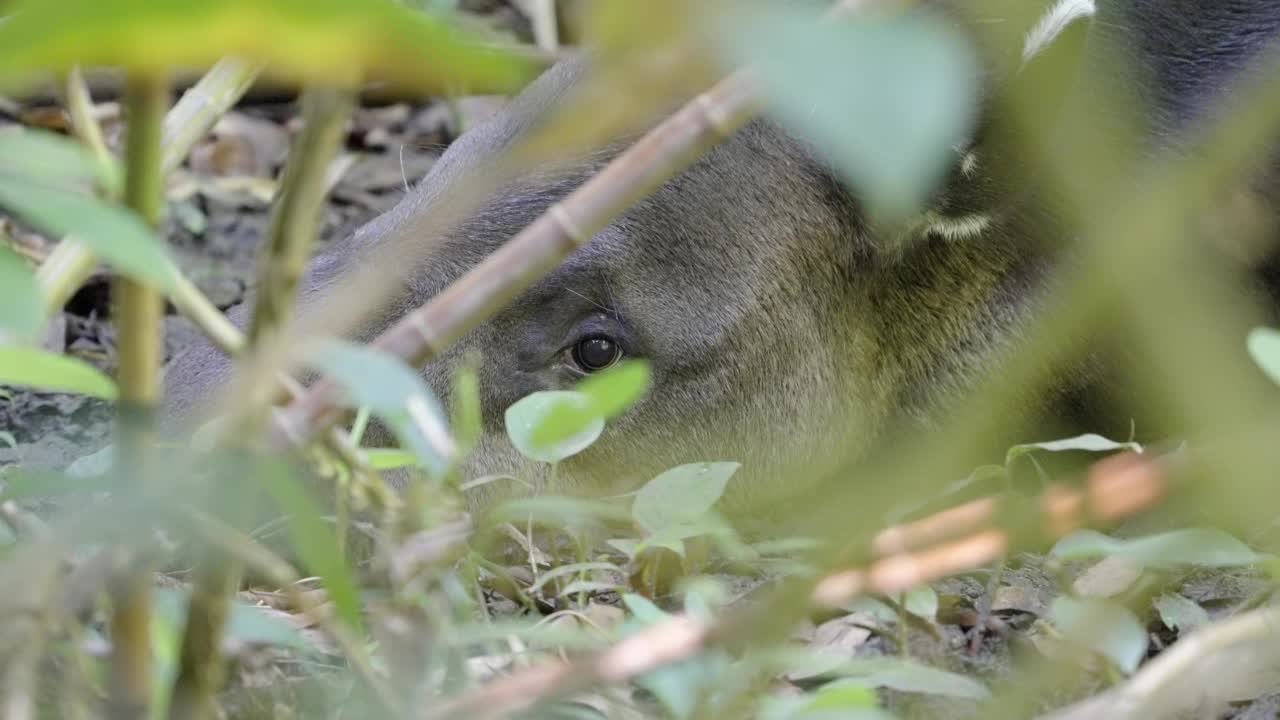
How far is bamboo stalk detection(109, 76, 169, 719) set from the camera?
2.80 feet

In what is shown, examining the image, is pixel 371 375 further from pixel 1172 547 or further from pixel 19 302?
pixel 1172 547

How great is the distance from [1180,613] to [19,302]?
1.55 meters

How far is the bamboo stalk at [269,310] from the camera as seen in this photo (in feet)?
2.94

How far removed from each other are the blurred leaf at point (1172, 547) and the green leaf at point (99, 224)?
77cm

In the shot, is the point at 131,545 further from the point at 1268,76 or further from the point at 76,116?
the point at 1268,76

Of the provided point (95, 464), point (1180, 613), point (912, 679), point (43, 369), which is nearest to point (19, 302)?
point (43, 369)

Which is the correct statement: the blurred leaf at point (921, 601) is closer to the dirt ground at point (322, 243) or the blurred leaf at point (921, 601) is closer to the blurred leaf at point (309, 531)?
the dirt ground at point (322, 243)

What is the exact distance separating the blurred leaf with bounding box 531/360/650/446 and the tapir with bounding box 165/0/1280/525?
136 centimetres

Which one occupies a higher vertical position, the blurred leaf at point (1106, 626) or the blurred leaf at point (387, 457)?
the blurred leaf at point (387, 457)

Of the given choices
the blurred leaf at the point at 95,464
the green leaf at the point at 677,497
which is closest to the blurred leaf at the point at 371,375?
the green leaf at the point at 677,497

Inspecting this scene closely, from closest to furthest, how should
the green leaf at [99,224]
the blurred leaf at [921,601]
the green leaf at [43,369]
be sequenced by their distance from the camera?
the green leaf at [99,224] → the green leaf at [43,369] → the blurred leaf at [921,601]

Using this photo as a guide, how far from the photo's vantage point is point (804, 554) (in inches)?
81.2

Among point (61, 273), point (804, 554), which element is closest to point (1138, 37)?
point (804, 554)

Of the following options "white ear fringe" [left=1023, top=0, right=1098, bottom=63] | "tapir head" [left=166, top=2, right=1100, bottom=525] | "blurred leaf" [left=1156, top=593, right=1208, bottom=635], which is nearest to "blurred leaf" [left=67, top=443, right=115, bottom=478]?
"tapir head" [left=166, top=2, right=1100, bottom=525]
